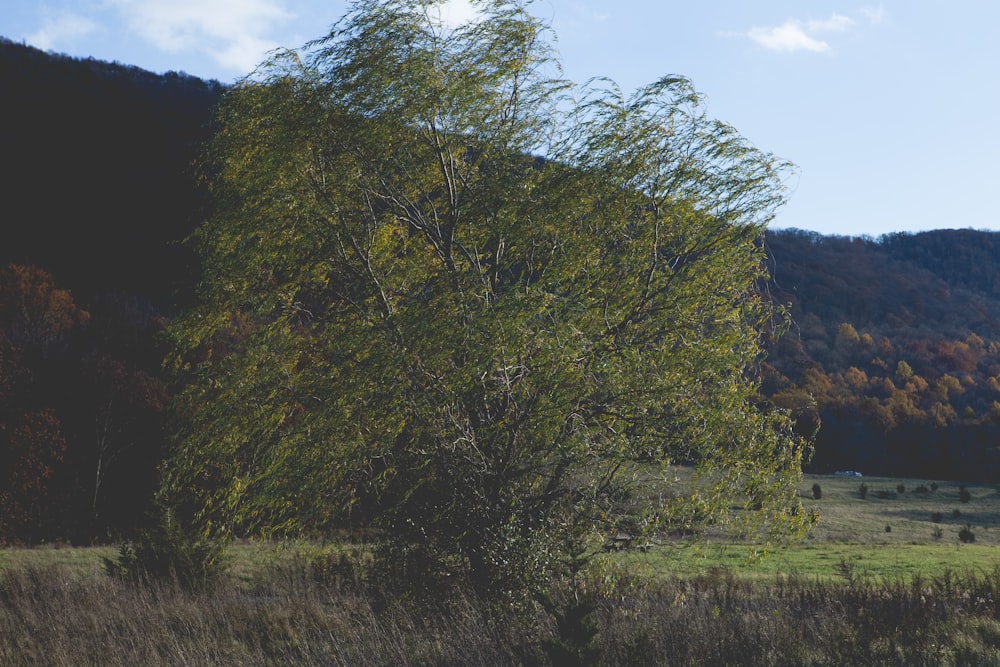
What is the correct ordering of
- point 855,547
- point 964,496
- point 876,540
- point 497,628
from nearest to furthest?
point 497,628, point 855,547, point 876,540, point 964,496

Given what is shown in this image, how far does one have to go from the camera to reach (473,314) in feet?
36.9

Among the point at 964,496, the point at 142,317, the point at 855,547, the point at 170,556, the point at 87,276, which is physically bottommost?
the point at 964,496

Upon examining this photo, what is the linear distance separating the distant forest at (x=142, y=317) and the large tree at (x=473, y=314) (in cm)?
172

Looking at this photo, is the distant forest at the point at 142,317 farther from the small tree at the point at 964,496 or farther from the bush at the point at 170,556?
the small tree at the point at 964,496

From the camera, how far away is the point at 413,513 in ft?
39.9

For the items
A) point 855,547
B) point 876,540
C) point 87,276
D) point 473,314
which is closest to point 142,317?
point 87,276

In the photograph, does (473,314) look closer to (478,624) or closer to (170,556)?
(478,624)

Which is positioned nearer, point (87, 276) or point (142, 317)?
point (142, 317)

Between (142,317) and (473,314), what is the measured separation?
2338 inches

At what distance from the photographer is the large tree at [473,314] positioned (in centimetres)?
1138

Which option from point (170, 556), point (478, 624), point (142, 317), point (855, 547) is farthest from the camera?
point (142, 317)

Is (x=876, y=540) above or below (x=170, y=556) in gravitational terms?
below

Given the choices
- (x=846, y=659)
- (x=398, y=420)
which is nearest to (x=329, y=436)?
(x=398, y=420)

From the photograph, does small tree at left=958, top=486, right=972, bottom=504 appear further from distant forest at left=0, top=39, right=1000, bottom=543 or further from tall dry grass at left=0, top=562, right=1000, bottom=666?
tall dry grass at left=0, top=562, right=1000, bottom=666
